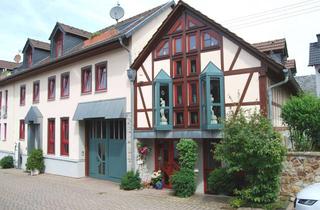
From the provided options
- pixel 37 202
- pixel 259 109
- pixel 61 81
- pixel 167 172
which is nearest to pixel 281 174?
pixel 259 109

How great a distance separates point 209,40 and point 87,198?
7171 mm

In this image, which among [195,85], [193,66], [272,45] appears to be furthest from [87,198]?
[272,45]

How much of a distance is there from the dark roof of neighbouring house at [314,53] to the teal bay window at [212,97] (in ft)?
36.8

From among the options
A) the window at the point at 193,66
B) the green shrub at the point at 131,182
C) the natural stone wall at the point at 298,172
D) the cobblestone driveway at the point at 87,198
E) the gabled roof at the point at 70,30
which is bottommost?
the cobblestone driveway at the point at 87,198

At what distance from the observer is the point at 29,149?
71.5 feet

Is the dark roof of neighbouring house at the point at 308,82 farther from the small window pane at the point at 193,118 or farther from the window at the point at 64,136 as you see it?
the window at the point at 64,136

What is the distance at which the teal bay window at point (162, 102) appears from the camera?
43.2ft

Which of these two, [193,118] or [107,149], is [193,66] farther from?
[107,149]

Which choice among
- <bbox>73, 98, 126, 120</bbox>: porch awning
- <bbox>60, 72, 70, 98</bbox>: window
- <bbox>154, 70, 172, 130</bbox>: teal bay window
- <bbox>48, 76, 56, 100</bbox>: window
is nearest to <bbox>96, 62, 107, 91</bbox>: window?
<bbox>73, 98, 126, 120</bbox>: porch awning

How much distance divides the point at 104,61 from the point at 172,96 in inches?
178

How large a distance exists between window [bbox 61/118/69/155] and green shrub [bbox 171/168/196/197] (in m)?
8.61

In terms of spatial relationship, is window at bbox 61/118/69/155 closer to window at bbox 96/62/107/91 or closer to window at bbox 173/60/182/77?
window at bbox 96/62/107/91

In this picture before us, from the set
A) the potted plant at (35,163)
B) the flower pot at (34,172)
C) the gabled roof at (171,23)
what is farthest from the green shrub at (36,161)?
the gabled roof at (171,23)

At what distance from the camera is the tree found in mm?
10883
